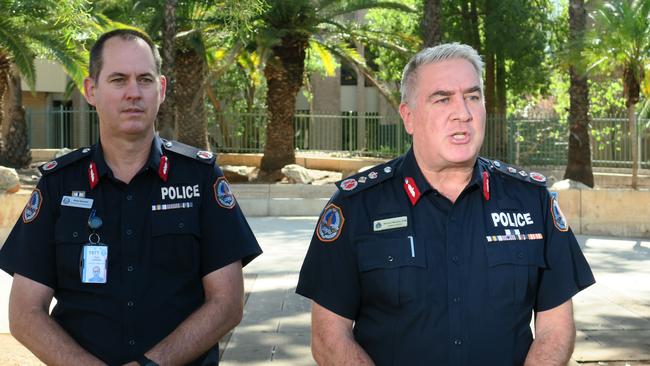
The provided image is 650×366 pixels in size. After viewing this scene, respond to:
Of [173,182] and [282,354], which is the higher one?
[173,182]

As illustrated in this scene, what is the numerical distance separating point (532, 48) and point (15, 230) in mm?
24615

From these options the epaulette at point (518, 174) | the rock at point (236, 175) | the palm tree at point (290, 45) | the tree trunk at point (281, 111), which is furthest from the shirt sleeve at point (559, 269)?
the rock at point (236, 175)

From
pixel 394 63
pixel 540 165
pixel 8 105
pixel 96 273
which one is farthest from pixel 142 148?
pixel 394 63

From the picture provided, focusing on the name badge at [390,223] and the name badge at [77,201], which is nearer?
the name badge at [390,223]

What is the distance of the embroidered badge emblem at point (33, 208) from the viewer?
10.4ft

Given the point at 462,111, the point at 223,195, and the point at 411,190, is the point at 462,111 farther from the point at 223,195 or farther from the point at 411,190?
the point at 223,195

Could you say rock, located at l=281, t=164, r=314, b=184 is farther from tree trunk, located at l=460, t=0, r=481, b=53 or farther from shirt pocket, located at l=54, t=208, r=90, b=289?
shirt pocket, located at l=54, t=208, r=90, b=289

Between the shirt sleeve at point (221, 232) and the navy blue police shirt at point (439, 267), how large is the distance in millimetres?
259

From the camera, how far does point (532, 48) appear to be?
26.5 m

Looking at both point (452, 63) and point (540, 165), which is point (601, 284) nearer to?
point (452, 63)

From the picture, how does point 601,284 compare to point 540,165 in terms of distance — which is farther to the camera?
point 540,165

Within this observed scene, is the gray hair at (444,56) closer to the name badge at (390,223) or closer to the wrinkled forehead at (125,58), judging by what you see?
the name badge at (390,223)

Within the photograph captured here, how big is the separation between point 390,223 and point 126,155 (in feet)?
3.07

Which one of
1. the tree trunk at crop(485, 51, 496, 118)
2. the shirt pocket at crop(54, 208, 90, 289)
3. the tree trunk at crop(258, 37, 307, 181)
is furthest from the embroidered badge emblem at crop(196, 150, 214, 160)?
the tree trunk at crop(485, 51, 496, 118)
